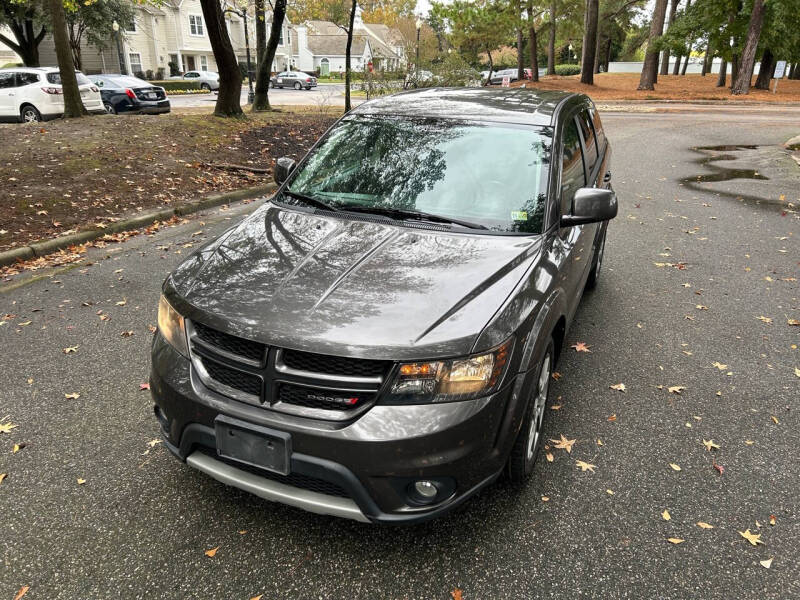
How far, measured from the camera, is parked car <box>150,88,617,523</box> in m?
2.12

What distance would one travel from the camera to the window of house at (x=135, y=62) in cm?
4553

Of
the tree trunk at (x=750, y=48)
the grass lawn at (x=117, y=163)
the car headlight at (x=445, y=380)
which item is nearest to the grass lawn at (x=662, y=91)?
the tree trunk at (x=750, y=48)

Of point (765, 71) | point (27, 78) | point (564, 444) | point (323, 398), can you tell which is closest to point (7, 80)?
point (27, 78)

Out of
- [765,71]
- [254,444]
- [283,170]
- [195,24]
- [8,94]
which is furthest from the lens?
[195,24]

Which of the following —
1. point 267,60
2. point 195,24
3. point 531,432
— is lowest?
point 531,432

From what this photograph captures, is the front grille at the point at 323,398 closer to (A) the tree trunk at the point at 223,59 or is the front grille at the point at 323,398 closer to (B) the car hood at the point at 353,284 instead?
(B) the car hood at the point at 353,284

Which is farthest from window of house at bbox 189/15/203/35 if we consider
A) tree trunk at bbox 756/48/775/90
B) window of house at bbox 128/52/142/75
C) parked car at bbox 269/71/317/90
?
tree trunk at bbox 756/48/775/90

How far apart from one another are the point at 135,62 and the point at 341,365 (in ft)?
172

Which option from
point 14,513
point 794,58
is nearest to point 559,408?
point 14,513

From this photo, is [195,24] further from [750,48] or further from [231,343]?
[231,343]

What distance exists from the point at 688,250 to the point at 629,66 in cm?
5928

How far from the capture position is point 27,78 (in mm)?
16047

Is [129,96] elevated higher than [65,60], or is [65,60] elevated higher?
[65,60]

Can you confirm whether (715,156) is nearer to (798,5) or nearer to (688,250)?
(688,250)
